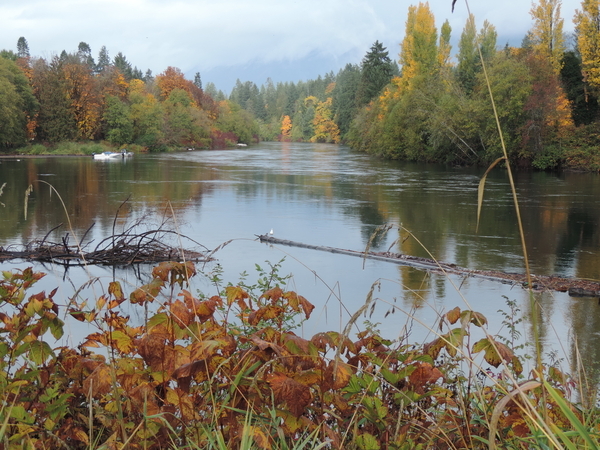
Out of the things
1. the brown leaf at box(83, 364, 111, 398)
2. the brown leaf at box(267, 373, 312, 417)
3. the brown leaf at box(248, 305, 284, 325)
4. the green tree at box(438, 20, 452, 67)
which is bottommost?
the brown leaf at box(83, 364, 111, 398)

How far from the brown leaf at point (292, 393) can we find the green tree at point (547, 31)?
3597 cm

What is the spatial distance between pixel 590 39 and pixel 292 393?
113 feet

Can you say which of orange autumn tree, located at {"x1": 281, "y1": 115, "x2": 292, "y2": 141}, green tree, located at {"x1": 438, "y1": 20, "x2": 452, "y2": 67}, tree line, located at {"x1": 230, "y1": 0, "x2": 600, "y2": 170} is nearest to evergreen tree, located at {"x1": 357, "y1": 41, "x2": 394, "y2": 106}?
tree line, located at {"x1": 230, "y1": 0, "x2": 600, "y2": 170}

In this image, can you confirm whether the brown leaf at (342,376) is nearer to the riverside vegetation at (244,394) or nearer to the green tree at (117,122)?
the riverside vegetation at (244,394)

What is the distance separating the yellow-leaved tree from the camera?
31.4 m

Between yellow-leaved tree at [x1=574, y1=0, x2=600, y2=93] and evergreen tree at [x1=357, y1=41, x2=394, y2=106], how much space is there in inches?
1143

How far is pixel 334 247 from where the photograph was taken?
39.4ft

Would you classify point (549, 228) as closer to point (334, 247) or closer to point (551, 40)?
point (334, 247)

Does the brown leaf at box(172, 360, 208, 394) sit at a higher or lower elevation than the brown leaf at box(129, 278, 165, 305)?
lower

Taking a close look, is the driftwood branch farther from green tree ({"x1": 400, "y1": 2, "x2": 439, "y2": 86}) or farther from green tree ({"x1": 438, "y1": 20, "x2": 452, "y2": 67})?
green tree ({"x1": 438, "y1": 20, "x2": 452, "y2": 67})

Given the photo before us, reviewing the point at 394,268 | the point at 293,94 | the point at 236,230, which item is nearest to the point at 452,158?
the point at 236,230

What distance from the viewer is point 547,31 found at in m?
35.1

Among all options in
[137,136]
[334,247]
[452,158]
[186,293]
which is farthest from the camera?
[137,136]

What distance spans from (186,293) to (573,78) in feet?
116
